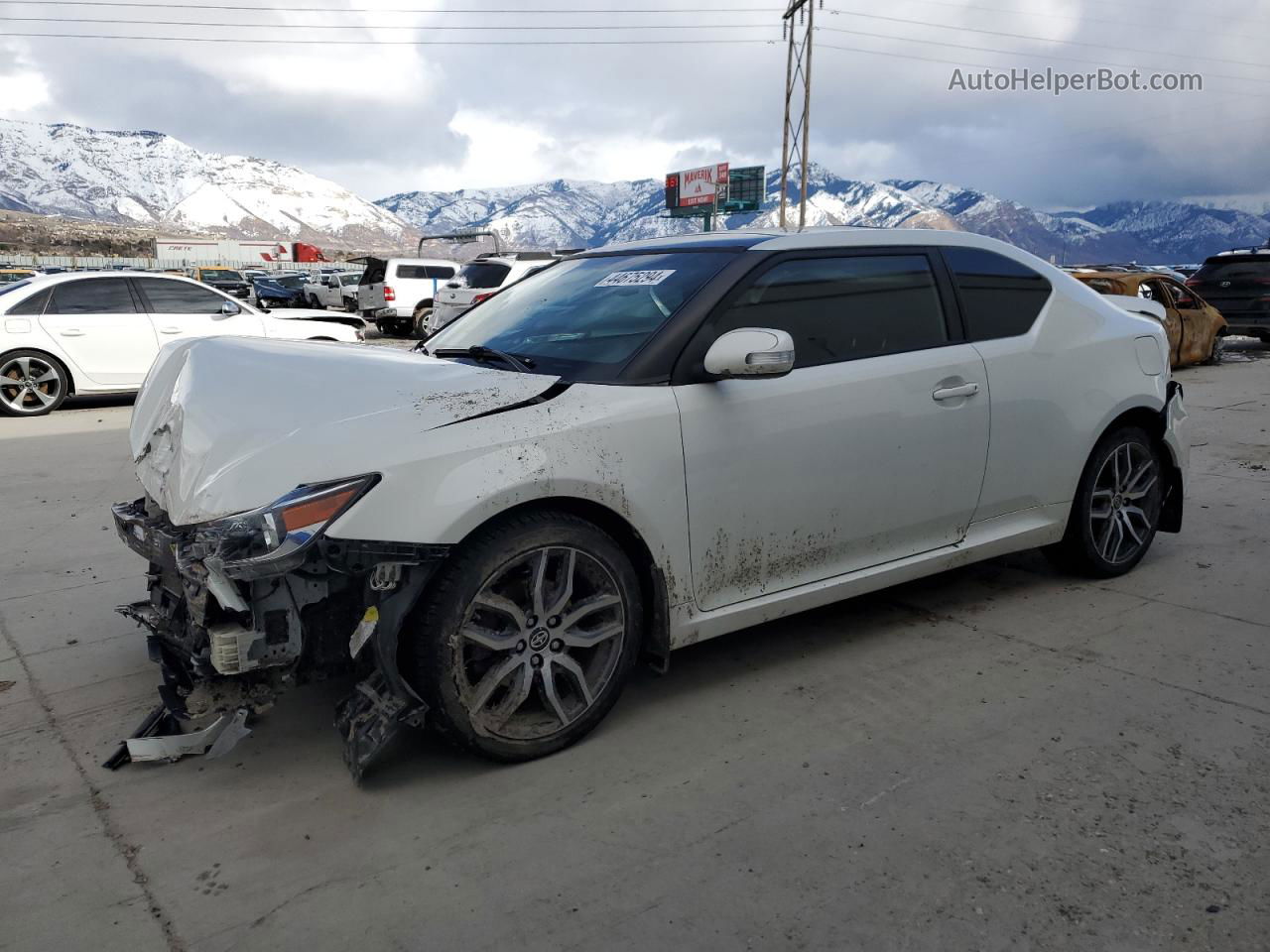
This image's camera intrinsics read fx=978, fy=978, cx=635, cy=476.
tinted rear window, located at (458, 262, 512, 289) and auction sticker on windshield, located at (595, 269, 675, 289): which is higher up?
auction sticker on windshield, located at (595, 269, 675, 289)

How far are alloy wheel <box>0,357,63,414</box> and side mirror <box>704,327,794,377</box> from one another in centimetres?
974

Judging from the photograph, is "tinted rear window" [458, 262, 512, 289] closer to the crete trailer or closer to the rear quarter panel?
the rear quarter panel

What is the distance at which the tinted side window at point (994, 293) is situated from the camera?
13.2 ft

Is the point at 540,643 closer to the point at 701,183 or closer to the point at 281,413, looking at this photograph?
the point at 281,413

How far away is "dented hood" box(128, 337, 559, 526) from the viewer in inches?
106

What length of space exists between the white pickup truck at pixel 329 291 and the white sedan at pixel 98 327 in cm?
2218

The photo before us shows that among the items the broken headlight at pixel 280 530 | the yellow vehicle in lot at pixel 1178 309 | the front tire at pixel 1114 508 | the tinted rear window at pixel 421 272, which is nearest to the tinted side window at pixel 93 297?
the broken headlight at pixel 280 530

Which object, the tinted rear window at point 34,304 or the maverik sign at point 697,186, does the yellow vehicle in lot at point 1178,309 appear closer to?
the tinted rear window at point 34,304

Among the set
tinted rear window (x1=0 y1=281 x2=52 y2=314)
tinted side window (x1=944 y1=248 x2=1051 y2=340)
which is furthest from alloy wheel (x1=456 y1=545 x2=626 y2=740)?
tinted rear window (x1=0 y1=281 x2=52 y2=314)

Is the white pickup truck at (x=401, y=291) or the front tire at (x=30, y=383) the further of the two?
the white pickup truck at (x=401, y=291)

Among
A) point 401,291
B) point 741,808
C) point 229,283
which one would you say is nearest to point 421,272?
point 401,291

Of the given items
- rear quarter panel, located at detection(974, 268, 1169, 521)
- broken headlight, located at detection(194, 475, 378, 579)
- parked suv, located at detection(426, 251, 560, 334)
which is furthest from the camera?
parked suv, located at detection(426, 251, 560, 334)

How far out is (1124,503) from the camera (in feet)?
15.1

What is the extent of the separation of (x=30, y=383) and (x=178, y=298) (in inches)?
72.2
